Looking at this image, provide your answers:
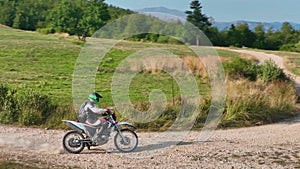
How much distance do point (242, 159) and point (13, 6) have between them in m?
80.5

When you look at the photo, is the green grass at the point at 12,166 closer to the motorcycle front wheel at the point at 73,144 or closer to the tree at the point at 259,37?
the motorcycle front wheel at the point at 73,144

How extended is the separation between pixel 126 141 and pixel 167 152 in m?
0.86

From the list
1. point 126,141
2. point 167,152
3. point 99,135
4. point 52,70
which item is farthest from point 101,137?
point 52,70

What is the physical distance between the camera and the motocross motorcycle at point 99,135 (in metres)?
9.59

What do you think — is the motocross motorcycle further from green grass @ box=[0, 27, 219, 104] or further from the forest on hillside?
the forest on hillside

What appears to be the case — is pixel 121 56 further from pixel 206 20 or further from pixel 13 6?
pixel 13 6

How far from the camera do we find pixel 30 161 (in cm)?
863

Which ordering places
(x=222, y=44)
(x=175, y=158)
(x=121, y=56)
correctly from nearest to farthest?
(x=175, y=158) → (x=121, y=56) → (x=222, y=44)

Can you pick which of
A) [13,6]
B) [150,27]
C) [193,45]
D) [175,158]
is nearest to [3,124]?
[175,158]

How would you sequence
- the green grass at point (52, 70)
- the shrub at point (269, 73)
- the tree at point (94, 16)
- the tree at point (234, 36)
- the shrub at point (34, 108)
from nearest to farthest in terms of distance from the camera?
the shrub at point (34, 108) → the green grass at point (52, 70) → the shrub at point (269, 73) → the tree at point (94, 16) → the tree at point (234, 36)

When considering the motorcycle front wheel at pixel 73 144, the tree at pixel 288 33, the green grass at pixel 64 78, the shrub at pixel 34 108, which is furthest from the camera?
the tree at pixel 288 33

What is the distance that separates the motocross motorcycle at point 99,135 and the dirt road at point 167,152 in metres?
0.17

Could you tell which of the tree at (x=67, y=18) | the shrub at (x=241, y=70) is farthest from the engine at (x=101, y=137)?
the tree at (x=67, y=18)

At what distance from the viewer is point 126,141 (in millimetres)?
9703
